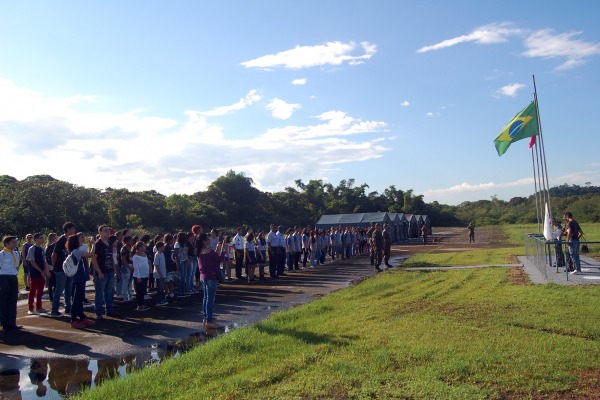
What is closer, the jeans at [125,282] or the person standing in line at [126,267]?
the person standing in line at [126,267]

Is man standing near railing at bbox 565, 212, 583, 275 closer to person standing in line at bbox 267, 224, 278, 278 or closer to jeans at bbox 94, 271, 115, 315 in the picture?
person standing in line at bbox 267, 224, 278, 278

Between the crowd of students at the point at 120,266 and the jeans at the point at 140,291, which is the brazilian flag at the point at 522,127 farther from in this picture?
the jeans at the point at 140,291

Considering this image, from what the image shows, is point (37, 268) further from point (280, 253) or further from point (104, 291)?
point (280, 253)

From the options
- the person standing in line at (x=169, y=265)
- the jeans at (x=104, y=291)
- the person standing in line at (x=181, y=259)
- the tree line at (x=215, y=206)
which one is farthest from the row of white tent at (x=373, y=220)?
the jeans at (x=104, y=291)

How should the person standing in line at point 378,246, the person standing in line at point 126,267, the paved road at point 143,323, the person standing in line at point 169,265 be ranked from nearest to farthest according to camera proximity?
the paved road at point 143,323, the person standing in line at point 126,267, the person standing in line at point 169,265, the person standing in line at point 378,246

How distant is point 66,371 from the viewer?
661 cm

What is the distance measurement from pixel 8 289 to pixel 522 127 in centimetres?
1587

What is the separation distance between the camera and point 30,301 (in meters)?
11.2

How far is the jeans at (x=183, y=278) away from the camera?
13.3 m

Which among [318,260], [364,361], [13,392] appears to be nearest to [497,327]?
[364,361]

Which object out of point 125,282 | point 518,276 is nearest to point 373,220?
point 518,276

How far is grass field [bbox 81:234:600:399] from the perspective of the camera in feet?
17.2

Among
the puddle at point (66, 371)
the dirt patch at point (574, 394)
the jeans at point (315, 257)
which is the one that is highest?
the jeans at point (315, 257)

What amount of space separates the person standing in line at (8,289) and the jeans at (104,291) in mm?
1431
